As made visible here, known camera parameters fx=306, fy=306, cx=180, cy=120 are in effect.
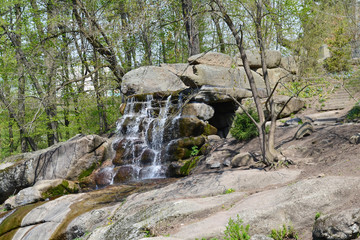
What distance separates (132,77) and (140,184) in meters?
6.96

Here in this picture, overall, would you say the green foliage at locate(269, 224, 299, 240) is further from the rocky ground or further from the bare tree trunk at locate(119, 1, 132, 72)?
the bare tree trunk at locate(119, 1, 132, 72)

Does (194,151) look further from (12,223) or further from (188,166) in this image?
(12,223)

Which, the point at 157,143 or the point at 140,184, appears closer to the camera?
the point at 140,184

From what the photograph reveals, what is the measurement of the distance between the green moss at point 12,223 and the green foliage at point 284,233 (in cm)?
708

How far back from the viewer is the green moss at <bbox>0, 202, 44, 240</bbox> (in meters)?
8.20

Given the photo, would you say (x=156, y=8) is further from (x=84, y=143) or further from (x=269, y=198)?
(x=84, y=143)

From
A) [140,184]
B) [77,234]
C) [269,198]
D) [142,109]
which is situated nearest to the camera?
[269,198]

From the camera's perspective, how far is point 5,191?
1307 cm

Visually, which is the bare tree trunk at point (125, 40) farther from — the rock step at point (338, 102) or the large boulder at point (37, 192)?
the rock step at point (338, 102)

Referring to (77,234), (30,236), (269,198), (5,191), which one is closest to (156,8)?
(269,198)

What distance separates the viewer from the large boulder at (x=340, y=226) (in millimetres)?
3584

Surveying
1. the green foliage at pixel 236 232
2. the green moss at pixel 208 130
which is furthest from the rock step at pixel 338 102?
the green foliage at pixel 236 232

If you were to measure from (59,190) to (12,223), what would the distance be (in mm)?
2550

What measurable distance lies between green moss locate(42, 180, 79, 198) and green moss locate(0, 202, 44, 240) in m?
1.63
